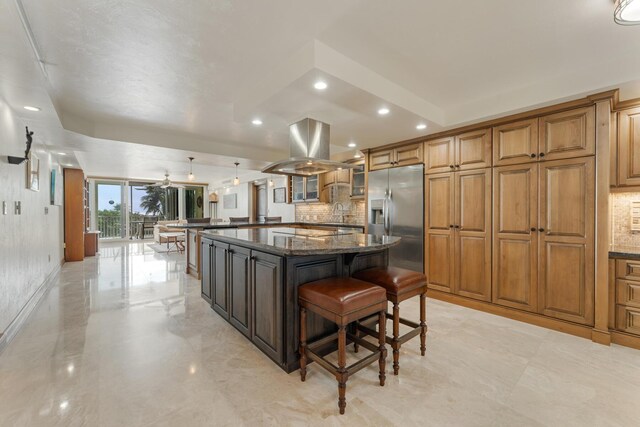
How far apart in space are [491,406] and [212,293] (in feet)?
8.94

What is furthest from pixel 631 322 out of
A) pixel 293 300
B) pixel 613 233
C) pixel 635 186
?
pixel 293 300

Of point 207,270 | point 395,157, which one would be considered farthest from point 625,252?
point 207,270

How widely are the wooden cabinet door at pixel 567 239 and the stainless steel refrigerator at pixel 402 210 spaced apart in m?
1.35

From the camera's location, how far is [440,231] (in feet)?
12.0

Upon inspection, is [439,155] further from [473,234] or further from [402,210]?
[473,234]

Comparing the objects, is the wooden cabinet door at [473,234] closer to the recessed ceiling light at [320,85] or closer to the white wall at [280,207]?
the recessed ceiling light at [320,85]

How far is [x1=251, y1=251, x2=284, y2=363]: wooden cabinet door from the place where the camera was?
202 cm

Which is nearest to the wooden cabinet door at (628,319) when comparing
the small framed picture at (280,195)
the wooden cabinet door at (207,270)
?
the wooden cabinet door at (207,270)

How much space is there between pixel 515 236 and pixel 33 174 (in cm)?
571

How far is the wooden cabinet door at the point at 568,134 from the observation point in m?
2.57

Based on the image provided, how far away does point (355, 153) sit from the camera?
5.14 m

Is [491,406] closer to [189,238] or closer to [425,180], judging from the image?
[425,180]

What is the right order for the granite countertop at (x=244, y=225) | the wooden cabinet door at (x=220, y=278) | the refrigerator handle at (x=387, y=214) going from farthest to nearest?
1. the granite countertop at (x=244, y=225)
2. the refrigerator handle at (x=387, y=214)
3. the wooden cabinet door at (x=220, y=278)

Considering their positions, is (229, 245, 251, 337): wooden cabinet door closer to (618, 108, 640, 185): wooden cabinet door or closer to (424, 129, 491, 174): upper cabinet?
(424, 129, 491, 174): upper cabinet
